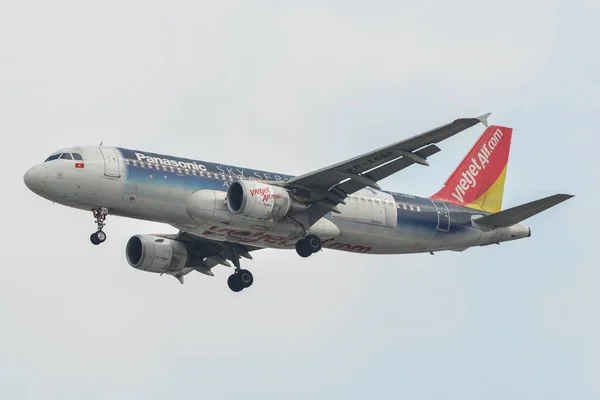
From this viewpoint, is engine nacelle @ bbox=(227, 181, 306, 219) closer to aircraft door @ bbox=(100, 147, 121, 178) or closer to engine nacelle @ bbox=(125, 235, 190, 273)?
aircraft door @ bbox=(100, 147, 121, 178)

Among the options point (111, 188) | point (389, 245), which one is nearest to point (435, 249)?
point (389, 245)

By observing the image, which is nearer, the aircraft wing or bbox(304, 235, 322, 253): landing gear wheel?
the aircraft wing

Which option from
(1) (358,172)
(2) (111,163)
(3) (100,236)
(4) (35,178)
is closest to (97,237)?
(3) (100,236)

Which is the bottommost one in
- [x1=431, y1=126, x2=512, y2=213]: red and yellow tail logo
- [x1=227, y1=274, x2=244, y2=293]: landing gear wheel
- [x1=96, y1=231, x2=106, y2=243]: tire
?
[x1=227, y1=274, x2=244, y2=293]: landing gear wheel

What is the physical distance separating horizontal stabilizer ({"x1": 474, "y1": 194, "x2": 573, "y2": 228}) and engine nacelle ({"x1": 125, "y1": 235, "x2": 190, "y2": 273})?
1350 centimetres

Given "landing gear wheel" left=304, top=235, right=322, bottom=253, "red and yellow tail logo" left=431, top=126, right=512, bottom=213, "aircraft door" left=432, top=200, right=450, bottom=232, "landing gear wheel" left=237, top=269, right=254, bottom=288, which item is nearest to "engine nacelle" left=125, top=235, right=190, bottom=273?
"landing gear wheel" left=237, top=269, right=254, bottom=288

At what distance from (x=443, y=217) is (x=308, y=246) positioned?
7762 millimetres

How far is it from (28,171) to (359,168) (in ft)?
42.8

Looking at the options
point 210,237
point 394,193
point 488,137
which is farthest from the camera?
point 488,137

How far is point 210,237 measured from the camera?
56.5m

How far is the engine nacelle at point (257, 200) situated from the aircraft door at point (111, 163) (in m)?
4.53

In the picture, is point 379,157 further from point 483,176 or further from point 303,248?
point 483,176

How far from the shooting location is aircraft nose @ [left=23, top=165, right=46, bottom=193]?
5278 cm

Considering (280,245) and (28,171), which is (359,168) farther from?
(28,171)
